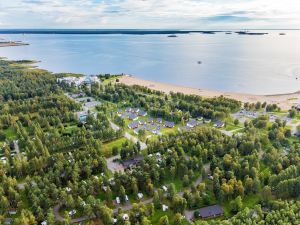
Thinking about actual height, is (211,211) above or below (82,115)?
below

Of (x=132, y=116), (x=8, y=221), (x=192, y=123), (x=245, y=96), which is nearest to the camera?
(x=8, y=221)

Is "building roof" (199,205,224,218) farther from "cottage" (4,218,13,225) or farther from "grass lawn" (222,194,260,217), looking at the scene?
"cottage" (4,218,13,225)

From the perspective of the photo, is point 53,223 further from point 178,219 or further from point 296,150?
point 296,150

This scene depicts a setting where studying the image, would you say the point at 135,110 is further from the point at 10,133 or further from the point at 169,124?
the point at 10,133

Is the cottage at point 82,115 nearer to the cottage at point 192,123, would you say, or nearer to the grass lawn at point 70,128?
the grass lawn at point 70,128

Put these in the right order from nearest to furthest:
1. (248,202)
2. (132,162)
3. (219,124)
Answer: (248,202) → (132,162) → (219,124)

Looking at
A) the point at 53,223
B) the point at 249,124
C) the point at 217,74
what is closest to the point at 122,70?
the point at 217,74

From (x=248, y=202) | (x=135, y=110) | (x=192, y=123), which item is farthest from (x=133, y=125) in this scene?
(x=248, y=202)
